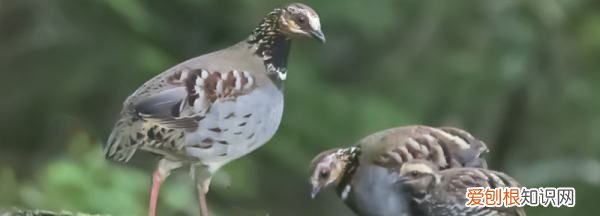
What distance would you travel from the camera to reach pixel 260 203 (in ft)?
8.16

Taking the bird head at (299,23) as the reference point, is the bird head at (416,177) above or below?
below

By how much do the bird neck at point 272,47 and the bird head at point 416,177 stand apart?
19 cm

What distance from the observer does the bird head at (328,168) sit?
1427mm

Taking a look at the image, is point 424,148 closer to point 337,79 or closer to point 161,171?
point 161,171

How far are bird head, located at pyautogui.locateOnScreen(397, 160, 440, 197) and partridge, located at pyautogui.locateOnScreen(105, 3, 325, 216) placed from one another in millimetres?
174

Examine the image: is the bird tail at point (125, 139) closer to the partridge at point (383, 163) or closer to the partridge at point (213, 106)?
the partridge at point (213, 106)

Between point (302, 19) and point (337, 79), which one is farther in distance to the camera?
point (337, 79)

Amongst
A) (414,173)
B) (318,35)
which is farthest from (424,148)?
(318,35)

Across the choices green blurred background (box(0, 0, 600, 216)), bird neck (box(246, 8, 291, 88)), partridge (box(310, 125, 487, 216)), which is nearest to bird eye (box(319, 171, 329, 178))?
partridge (box(310, 125, 487, 216))

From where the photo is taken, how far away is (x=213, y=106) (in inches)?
56.8

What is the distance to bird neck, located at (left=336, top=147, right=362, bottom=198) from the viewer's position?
4.78 feet

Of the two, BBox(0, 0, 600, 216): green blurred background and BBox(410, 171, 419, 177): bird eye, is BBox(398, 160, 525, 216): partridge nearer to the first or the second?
BBox(410, 171, 419, 177): bird eye

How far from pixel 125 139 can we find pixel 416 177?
35 cm

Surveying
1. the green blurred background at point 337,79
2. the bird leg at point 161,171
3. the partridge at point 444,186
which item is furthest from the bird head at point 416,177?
the green blurred background at point 337,79
